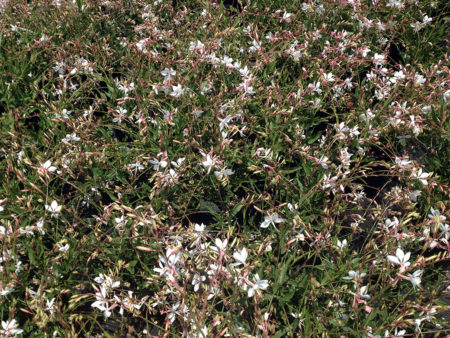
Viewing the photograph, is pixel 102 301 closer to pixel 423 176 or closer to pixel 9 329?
pixel 9 329

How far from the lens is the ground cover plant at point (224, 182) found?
1.66m

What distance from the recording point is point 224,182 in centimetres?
201

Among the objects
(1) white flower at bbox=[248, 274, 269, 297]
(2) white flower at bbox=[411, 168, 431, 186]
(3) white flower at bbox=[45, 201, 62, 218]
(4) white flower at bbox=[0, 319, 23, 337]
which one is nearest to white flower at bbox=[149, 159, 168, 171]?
(3) white flower at bbox=[45, 201, 62, 218]

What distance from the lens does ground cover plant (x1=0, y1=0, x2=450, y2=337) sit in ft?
5.44

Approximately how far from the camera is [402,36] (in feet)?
10.7

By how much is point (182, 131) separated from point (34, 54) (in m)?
1.40

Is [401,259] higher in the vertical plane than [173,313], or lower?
higher

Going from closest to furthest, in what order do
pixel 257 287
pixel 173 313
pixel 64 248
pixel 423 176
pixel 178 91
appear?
pixel 257 287 < pixel 173 313 < pixel 64 248 < pixel 423 176 < pixel 178 91

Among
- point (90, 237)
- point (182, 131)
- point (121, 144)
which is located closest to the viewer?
point (90, 237)

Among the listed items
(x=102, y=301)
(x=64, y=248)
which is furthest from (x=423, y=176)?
(x=64, y=248)

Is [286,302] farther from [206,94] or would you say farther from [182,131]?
[206,94]

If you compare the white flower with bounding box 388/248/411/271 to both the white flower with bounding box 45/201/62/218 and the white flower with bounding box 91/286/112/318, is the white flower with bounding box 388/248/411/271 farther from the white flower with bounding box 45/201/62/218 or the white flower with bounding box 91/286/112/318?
the white flower with bounding box 45/201/62/218

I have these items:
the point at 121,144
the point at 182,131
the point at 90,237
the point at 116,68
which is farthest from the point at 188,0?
the point at 90,237

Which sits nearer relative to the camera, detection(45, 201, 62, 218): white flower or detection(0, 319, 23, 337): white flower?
detection(0, 319, 23, 337): white flower
